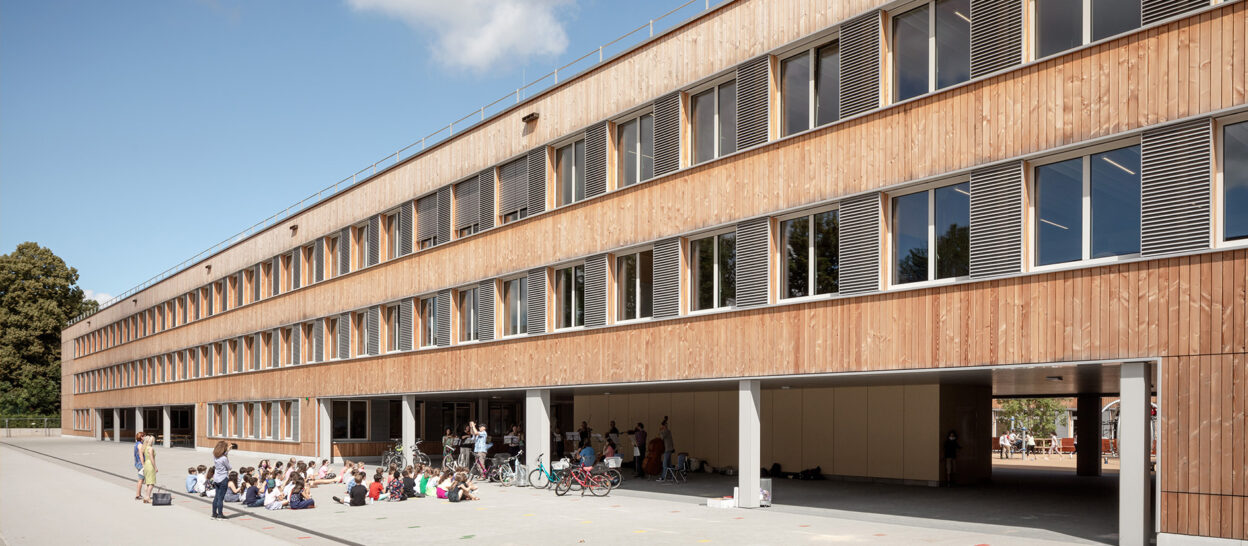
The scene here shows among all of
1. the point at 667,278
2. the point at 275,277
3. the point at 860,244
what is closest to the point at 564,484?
the point at 667,278

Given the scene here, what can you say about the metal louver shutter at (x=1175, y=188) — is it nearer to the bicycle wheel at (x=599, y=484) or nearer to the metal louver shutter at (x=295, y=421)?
the bicycle wheel at (x=599, y=484)

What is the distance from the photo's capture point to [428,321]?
32.4 meters

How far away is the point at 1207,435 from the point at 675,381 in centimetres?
1067

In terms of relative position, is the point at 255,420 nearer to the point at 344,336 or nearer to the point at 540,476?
the point at 344,336

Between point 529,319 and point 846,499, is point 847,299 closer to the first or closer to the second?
point 846,499

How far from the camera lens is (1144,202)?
1335 cm

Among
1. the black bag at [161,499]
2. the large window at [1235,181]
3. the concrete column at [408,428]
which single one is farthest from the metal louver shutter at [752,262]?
the concrete column at [408,428]

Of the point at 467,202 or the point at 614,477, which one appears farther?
the point at 467,202

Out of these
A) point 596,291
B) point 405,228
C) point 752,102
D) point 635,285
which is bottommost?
point 596,291

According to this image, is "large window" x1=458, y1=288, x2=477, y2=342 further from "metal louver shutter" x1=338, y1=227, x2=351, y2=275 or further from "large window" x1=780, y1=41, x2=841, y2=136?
"large window" x1=780, y1=41, x2=841, y2=136

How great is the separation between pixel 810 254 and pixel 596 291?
6.69m

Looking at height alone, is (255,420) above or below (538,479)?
below

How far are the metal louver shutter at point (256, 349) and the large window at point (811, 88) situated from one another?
33585 millimetres

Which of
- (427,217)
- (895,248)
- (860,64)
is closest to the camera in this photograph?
Result: (895,248)
